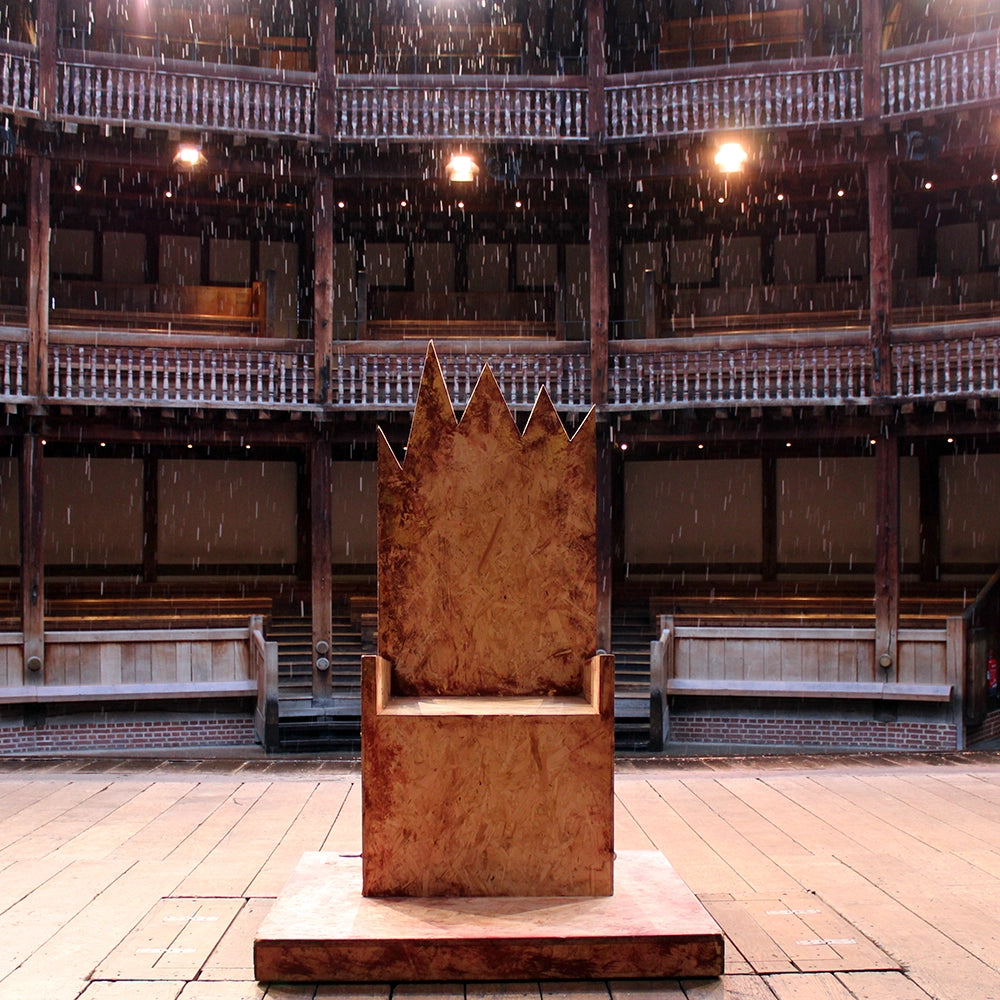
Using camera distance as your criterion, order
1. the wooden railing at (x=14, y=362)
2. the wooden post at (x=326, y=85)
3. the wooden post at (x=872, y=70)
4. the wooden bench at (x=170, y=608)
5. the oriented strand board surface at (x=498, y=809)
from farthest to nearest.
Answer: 1. the wooden bench at (x=170, y=608)
2. the wooden post at (x=326, y=85)
3. the wooden post at (x=872, y=70)
4. the wooden railing at (x=14, y=362)
5. the oriented strand board surface at (x=498, y=809)

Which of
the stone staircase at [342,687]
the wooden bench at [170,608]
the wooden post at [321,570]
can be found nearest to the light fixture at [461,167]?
the wooden post at [321,570]

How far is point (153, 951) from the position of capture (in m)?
3.95

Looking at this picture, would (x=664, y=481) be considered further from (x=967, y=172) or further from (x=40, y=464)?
(x=40, y=464)

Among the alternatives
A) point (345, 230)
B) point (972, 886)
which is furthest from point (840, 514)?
point (972, 886)

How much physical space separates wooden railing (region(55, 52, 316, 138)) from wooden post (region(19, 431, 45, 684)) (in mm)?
4051

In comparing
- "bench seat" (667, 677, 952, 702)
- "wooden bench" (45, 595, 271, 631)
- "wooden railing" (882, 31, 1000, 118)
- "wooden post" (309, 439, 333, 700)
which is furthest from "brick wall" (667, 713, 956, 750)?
"wooden railing" (882, 31, 1000, 118)

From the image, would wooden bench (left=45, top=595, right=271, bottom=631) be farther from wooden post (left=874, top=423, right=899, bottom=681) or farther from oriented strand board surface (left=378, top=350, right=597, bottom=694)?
oriented strand board surface (left=378, top=350, right=597, bottom=694)

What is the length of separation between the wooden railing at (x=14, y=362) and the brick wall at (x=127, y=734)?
3.88 meters

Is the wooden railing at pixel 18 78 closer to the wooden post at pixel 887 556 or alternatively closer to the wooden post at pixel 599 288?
the wooden post at pixel 599 288

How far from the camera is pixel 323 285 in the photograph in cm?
1394

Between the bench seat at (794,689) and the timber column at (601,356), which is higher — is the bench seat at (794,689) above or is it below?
below

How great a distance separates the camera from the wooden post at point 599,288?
1374 centimetres

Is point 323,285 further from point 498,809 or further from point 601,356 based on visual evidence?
point 498,809

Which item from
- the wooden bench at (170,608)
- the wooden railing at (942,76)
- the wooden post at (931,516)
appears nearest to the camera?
the wooden railing at (942,76)
